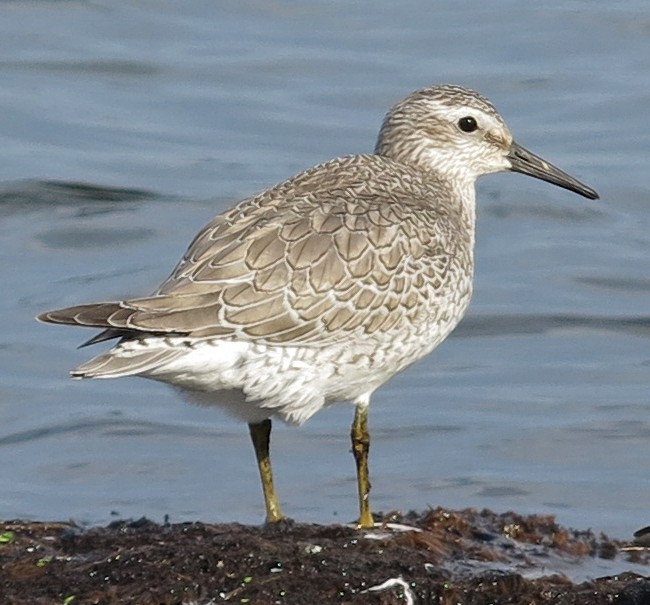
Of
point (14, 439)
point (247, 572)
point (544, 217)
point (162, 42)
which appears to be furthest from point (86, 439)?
point (162, 42)

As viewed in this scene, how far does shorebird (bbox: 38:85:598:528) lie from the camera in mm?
6984

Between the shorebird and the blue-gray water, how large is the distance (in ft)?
5.57

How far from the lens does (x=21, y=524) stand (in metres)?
7.31

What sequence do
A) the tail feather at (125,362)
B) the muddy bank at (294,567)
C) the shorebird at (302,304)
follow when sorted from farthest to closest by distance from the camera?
the shorebird at (302,304) → the tail feather at (125,362) → the muddy bank at (294,567)

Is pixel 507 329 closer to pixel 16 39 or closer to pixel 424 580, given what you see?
pixel 424 580

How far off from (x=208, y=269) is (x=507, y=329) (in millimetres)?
5956

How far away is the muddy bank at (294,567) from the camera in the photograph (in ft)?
20.7

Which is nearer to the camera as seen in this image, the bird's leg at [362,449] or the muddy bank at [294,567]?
the muddy bank at [294,567]

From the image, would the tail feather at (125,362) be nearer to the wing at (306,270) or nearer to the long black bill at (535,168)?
the wing at (306,270)

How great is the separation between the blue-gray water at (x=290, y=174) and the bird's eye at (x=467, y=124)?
2.06 meters

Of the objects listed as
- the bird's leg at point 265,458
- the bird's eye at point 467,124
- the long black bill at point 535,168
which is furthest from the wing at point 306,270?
the long black bill at point 535,168

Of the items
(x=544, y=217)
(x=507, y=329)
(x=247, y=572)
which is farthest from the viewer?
(x=544, y=217)

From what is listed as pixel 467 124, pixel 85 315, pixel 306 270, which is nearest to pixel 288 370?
pixel 306 270

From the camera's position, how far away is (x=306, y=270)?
7.36 m
